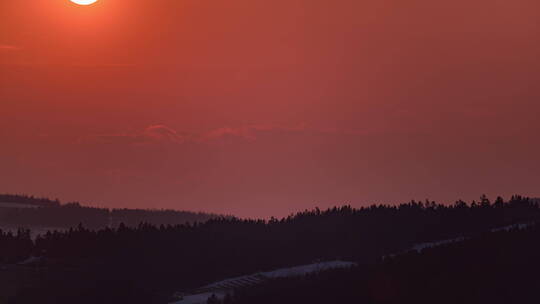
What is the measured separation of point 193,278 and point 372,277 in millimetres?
41594

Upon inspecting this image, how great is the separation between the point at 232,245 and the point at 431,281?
55.2 m

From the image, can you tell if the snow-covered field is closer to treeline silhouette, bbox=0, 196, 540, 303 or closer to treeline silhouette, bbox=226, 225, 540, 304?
treeline silhouette, bbox=0, 196, 540, 303

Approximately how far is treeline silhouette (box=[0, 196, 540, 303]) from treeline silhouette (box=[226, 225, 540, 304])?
88.5ft

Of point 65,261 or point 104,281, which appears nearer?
point 104,281

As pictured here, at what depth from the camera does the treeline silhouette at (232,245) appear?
137m

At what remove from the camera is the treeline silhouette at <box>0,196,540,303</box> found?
13688 cm

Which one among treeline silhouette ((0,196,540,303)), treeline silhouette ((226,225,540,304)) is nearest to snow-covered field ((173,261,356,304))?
treeline silhouette ((0,196,540,303))

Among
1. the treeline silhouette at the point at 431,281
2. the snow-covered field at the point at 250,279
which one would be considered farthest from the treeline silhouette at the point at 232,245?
the treeline silhouette at the point at 431,281

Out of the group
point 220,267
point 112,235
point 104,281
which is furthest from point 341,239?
point 104,281

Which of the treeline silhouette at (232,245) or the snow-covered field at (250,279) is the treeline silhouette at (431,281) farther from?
the treeline silhouette at (232,245)

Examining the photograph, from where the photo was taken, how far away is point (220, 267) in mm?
142500

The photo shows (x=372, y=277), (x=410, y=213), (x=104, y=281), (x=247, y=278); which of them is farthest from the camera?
(x=410, y=213)

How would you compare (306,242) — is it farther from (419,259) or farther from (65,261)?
(419,259)

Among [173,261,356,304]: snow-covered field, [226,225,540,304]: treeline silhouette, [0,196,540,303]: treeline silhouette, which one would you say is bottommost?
[226,225,540,304]: treeline silhouette
